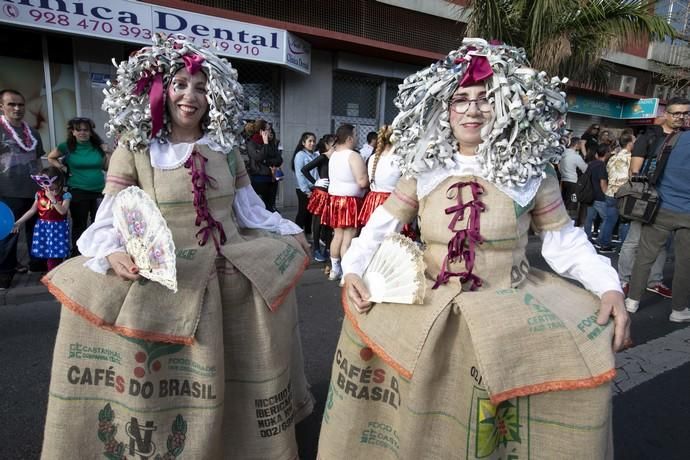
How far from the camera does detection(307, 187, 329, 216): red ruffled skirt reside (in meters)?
5.47

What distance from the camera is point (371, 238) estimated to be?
1788 mm

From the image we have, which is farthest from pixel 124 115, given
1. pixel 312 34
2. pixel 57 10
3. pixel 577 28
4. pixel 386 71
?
pixel 386 71

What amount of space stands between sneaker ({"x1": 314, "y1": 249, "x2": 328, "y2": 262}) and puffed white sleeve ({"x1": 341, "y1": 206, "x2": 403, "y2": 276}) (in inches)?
176

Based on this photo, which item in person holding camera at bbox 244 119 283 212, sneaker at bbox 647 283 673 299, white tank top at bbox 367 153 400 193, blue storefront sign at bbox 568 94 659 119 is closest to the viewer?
white tank top at bbox 367 153 400 193

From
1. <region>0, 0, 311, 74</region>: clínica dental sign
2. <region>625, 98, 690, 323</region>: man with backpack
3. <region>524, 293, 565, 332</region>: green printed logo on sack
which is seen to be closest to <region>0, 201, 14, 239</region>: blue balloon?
<region>0, 0, 311, 74</region>: clínica dental sign

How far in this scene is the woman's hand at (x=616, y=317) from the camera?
4.79 feet

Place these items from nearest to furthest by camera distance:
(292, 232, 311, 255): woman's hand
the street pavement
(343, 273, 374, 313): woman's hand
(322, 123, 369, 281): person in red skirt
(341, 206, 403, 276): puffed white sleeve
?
(343, 273, 374, 313): woman's hand, (341, 206, 403, 276): puffed white sleeve, (292, 232, 311, 255): woman's hand, the street pavement, (322, 123, 369, 281): person in red skirt

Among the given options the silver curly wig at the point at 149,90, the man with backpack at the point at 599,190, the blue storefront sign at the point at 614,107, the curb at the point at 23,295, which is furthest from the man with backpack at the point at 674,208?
the blue storefront sign at the point at 614,107

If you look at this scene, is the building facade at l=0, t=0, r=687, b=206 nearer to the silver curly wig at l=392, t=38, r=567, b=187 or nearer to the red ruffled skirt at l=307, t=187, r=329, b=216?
the red ruffled skirt at l=307, t=187, r=329, b=216

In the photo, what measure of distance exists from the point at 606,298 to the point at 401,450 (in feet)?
2.81

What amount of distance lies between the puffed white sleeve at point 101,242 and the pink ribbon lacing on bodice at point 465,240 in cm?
123

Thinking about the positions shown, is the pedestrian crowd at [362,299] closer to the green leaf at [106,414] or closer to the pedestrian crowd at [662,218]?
the green leaf at [106,414]

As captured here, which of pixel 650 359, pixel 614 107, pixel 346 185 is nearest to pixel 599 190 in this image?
pixel 650 359

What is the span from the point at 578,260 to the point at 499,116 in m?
0.58
